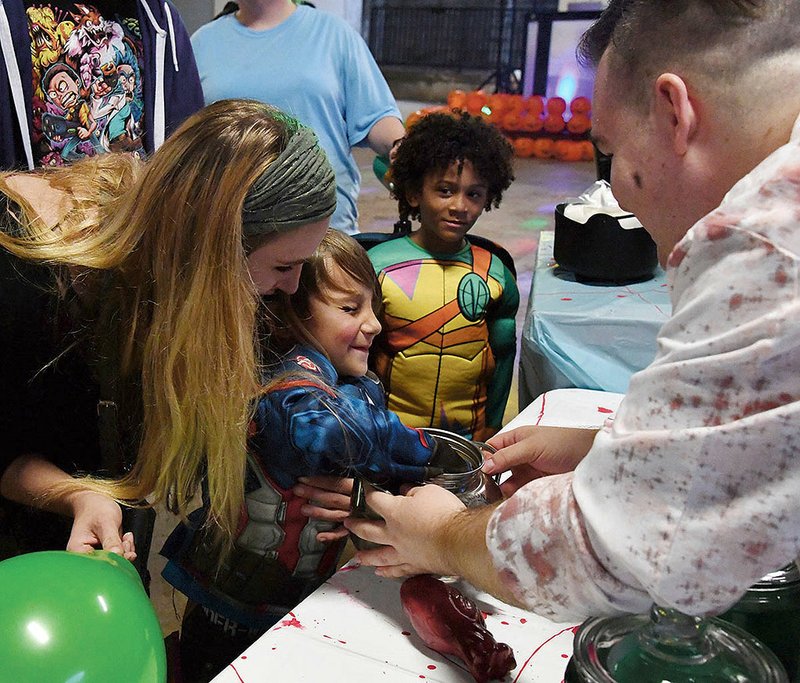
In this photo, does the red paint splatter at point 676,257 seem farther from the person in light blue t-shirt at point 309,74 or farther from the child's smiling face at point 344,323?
the person in light blue t-shirt at point 309,74

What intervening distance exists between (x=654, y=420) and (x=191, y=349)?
2.68ft

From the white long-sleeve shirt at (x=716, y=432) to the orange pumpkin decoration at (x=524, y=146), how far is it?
1038 cm

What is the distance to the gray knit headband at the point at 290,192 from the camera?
1368 millimetres

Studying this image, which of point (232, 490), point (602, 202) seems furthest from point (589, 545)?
point (602, 202)

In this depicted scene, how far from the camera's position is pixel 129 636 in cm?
105

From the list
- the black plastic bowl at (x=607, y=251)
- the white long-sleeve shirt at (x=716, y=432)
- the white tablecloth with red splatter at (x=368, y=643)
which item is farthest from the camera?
the black plastic bowl at (x=607, y=251)

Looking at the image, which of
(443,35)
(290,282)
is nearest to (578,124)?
(443,35)

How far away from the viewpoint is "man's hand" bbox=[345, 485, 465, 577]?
1140 millimetres

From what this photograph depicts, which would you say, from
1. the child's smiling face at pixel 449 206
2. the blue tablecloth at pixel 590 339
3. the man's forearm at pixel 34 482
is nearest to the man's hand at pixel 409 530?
the man's forearm at pixel 34 482

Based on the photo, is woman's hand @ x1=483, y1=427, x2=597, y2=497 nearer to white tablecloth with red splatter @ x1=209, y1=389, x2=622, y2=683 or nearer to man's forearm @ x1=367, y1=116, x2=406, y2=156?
white tablecloth with red splatter @ x1=209, y1=389, x2=622, y2=683

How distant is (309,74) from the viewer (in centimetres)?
271

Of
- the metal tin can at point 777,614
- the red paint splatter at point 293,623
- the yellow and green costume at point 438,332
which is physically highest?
the metal tin can at point 777,614

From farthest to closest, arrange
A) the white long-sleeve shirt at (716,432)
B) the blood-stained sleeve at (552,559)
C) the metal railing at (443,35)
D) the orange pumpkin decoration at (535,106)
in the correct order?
the metal railing at (443,35) < the orange pumpkin decoration at (535,106) < the blood-stained sleeve at (552,559) < the white long-sleeve shirt at (716,432)

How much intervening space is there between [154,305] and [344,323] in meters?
0.40
